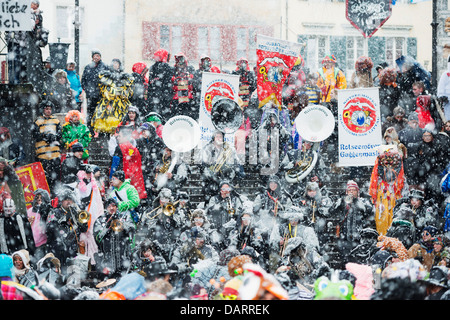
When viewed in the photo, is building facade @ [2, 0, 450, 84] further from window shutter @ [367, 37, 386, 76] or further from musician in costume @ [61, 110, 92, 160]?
musician in costume @ [61, 110, 92, 160]

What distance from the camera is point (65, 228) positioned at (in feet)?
36.8

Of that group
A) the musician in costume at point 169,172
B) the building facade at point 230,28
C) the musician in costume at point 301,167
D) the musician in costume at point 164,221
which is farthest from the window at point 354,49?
the musician in costume at point 164,221

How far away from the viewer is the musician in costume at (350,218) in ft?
38.5

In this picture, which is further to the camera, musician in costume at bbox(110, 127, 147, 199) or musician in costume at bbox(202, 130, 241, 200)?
musician in costume at bbox(110, 127, 147, 199)

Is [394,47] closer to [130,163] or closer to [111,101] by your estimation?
[111,101]

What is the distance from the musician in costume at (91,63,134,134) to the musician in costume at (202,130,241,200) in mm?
2191

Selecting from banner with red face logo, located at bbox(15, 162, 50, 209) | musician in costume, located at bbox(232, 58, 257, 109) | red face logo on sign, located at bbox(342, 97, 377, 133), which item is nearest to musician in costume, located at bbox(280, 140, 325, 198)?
red face logo on sign, located at bbox(342, 97, 377, 133)

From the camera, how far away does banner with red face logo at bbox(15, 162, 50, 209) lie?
488 inches

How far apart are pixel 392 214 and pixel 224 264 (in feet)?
10.4

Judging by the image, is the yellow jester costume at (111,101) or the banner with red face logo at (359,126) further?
the yellow jester costume at (111,101)

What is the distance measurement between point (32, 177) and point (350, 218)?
4.84 meters

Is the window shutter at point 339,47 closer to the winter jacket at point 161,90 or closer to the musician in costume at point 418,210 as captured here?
the winter jacket at point 161,90

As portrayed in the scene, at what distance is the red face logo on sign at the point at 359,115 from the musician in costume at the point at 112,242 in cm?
444
